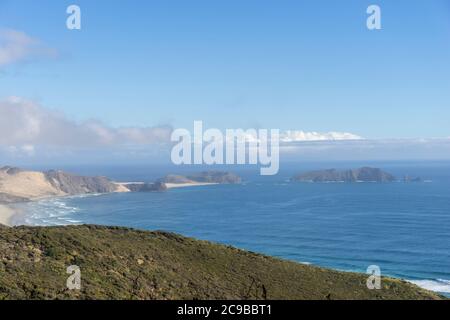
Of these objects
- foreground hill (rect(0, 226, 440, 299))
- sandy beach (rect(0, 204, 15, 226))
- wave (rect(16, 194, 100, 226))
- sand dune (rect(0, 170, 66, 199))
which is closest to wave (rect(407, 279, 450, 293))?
foreground hill (rect(0, 226, 440, 299))

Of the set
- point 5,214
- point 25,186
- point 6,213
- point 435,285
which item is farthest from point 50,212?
point 435,285

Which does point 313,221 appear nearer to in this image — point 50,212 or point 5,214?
point 50,212

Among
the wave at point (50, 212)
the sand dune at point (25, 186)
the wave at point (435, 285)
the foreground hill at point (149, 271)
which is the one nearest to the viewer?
the foreground hill at point (149, 271)

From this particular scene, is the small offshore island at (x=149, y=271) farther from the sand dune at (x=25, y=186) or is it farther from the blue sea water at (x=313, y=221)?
the sand dune at (x=25, y=186)

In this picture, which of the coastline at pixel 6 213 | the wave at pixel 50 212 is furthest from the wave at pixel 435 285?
the coastline at pixel 6 213

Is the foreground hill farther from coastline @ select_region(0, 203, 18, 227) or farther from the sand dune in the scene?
the sand dune
